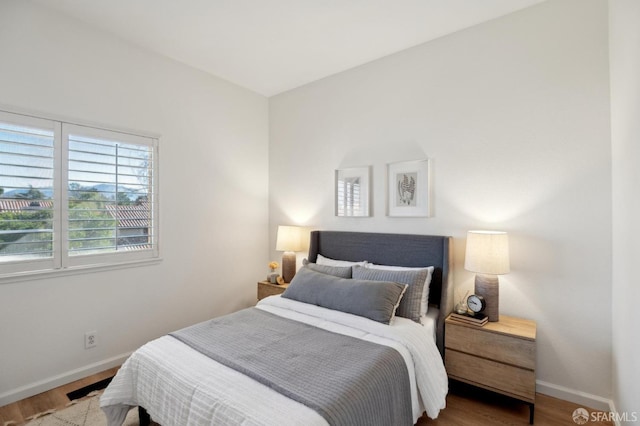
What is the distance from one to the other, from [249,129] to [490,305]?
10.4 ft

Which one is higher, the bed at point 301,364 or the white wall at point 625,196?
the white wall at point 625,196

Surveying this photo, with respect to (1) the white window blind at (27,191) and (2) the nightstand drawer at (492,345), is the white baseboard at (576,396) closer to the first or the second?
(2) the nightstand drawer at (492,345)

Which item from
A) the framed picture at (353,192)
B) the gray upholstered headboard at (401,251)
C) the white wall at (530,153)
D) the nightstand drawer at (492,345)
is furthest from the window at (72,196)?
the nightstand drawer at (492,345)

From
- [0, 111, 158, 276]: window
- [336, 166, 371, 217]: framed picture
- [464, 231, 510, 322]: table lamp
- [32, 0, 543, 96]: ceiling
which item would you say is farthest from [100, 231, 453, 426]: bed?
[32, 0, 543, 96]: ceiling

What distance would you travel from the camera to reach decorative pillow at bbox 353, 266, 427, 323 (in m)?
2.29

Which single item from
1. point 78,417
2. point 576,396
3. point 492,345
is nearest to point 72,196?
point 78,417

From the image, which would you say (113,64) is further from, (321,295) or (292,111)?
(321,295)

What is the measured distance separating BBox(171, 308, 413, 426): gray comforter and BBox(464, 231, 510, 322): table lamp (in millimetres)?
910

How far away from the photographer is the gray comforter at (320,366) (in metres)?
1.38

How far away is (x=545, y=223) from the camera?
2256 mm

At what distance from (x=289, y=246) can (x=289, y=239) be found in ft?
0.26

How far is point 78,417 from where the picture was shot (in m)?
2.04

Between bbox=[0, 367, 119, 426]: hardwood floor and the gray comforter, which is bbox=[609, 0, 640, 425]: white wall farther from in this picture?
bbox=[0, 367, 119, 426]: hardwood floor

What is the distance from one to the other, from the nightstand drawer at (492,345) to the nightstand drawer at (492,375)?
4 cm
